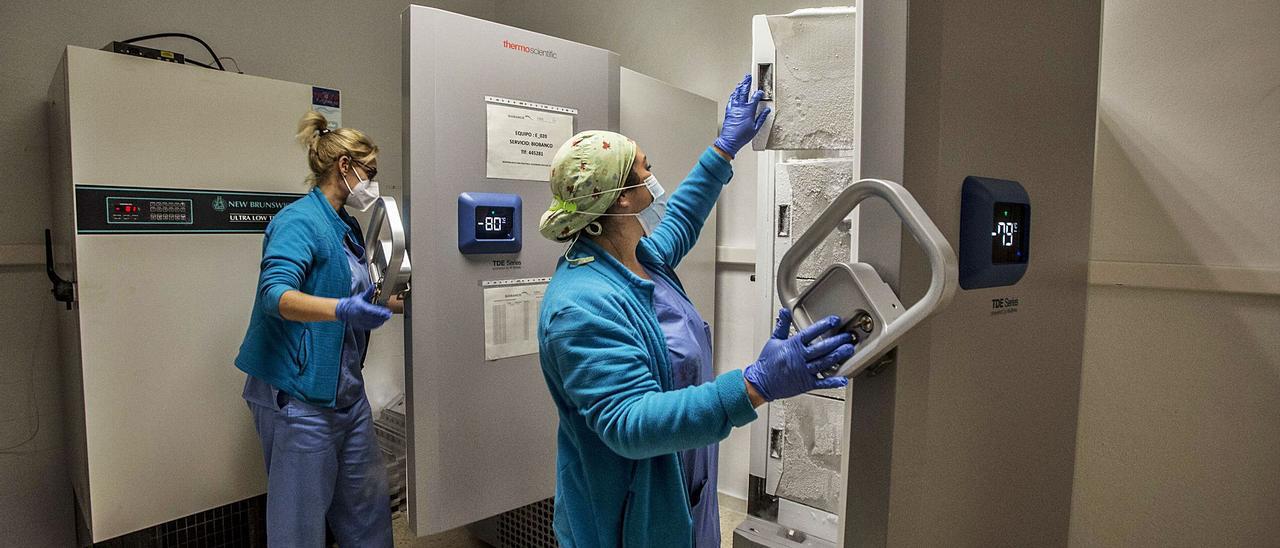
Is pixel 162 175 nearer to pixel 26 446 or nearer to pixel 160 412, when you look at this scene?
pixel 160 412

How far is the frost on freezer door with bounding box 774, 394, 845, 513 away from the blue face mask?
0.60 meters

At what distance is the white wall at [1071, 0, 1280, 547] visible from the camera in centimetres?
156

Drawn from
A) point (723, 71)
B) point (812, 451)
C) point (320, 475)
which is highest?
point (723, 71)

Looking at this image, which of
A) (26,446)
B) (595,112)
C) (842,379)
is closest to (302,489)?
(26,446)

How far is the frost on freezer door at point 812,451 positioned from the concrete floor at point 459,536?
0.97 meters

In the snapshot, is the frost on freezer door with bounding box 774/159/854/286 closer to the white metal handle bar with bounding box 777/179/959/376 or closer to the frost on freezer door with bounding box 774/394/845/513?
the frost on freezer door with bounding box 774/394/845/513

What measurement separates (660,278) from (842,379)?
521 mm

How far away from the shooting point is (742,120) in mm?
1546

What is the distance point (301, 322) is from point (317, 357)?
0.11 m

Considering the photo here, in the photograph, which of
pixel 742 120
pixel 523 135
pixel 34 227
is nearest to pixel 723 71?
pixel 523 135

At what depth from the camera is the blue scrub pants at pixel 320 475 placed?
1844 mm

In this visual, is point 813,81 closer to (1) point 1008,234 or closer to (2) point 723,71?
(1) point 1008,234

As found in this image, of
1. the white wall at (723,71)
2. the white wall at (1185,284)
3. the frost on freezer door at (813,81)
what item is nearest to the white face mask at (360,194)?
the white wall at (723,71)

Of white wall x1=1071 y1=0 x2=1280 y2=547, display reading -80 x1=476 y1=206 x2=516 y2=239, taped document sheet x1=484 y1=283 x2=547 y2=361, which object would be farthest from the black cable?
white wall x1=1071 y1=0 x2=1280 y2=547
